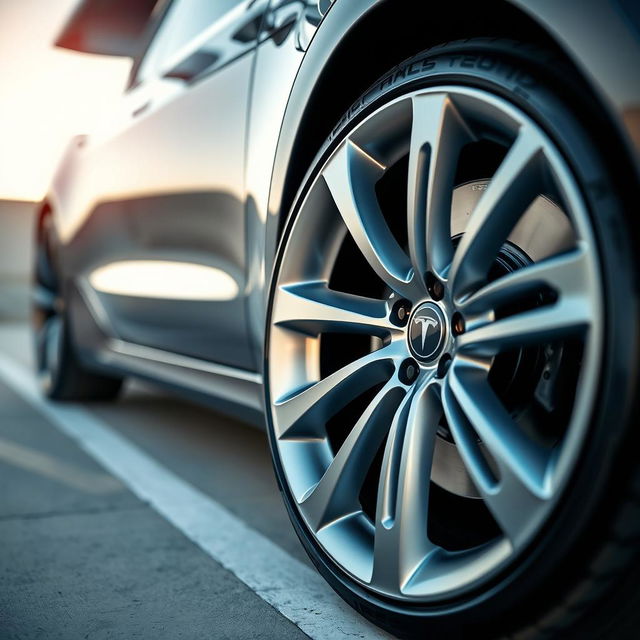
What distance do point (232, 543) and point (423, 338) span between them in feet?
2.66

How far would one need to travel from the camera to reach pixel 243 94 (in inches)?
72.7

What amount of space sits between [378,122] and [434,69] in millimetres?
144

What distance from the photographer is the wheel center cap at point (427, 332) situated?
1253mm

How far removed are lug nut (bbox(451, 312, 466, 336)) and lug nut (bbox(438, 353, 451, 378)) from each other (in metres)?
0.04

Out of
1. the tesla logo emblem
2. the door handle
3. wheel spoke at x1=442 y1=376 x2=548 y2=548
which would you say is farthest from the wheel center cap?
the door handle

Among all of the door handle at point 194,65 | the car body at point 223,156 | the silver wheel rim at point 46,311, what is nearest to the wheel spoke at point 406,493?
the car body at point 223,156

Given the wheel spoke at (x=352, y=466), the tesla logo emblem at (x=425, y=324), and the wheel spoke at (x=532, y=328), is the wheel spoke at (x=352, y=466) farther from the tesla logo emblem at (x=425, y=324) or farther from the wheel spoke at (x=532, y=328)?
the wheel spoke at (x=532, y=328)

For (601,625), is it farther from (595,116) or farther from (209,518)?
(209,518)

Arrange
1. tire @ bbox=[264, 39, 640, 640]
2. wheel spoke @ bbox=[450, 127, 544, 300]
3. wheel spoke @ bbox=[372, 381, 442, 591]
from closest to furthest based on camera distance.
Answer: tire @ bbox=[264, 39, 640, 640]
wheel spoke @ bbox=[450, 127, 544, 300]
wheel spoke @ bbox=[372, 381, 442, 591]

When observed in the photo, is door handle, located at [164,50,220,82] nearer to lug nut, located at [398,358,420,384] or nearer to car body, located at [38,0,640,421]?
car body, located at [38,0,640,421]

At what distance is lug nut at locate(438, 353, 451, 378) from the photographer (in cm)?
124

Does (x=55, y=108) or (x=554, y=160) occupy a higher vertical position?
(x=55, y=108)

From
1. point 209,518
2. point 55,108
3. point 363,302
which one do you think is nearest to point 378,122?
point 363,302

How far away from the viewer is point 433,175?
124cm
